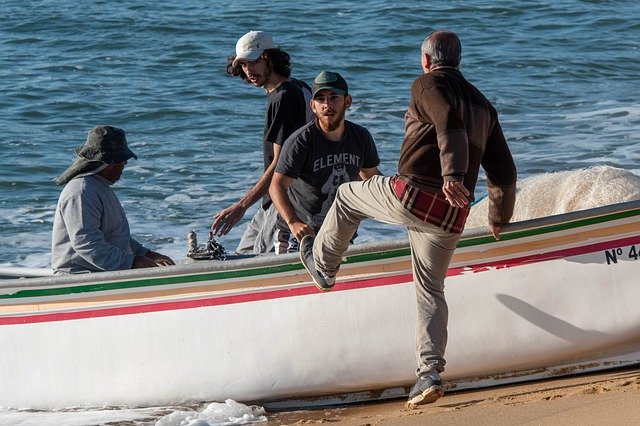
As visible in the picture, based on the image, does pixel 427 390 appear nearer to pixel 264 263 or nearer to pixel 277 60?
pixel 264 263

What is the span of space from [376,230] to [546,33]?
9898 mm

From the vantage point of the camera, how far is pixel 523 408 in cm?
573

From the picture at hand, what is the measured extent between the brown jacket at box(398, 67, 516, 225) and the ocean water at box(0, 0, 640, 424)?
15.3 ft

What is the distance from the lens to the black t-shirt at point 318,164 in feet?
20.4

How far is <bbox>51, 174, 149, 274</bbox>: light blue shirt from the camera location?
6.33 metres

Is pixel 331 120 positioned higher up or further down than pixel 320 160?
higher up

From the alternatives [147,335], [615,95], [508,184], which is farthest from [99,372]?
[615,95]

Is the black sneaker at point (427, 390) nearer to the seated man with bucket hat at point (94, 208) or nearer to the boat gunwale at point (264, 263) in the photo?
the boat gunwale at point (264, 263)

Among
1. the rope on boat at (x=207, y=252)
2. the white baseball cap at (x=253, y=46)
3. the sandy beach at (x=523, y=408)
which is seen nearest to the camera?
the sandy beach at (x=523, y=408)

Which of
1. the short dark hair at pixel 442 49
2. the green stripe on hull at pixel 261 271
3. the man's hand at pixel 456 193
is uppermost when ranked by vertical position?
the short dark hair at pixel 442 49

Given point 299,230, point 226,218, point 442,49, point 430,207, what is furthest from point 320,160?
point 442,49

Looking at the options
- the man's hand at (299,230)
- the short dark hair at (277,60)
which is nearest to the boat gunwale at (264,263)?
the man's hand at (299,230)

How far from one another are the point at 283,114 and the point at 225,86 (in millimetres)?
9545

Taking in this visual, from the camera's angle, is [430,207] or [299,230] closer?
[430,207]
